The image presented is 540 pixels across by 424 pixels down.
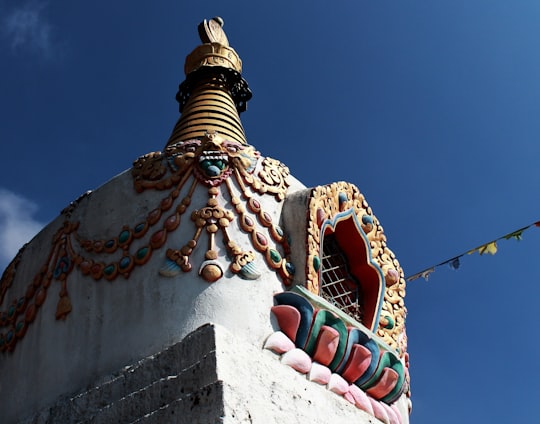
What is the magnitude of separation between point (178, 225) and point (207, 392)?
185cm

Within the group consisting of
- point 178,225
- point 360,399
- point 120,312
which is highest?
point 178,225

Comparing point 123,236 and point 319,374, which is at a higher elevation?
point 123,236

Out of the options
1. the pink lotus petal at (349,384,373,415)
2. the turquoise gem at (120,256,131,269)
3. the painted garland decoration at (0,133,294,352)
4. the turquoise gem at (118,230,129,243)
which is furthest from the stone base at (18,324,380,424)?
the turquoise gem at (118,230,129,243)

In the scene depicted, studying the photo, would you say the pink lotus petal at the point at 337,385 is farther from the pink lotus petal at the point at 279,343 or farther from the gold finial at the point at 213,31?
the gold finial at the point at 213,31

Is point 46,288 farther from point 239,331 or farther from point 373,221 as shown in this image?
point 373,221

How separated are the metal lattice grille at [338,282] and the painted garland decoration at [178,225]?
0.71 metres

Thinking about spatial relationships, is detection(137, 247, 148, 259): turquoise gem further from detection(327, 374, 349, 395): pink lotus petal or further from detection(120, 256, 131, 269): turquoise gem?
detection(327, 374, 349, 395): pink lotus petal

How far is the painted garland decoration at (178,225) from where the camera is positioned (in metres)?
6.90

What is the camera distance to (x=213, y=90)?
31.5ft

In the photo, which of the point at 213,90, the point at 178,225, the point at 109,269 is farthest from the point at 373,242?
the point at 213,90

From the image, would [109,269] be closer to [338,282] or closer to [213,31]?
[338,282]

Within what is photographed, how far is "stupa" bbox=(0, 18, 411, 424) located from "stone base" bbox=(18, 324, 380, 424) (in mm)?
11

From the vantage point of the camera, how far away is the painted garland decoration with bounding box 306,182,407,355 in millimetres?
7355

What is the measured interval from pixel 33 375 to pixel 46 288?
77 cm
